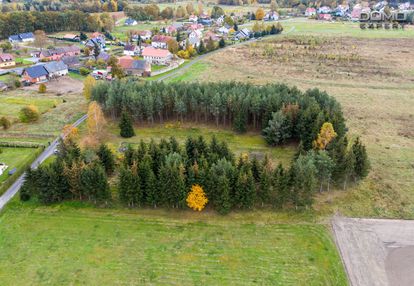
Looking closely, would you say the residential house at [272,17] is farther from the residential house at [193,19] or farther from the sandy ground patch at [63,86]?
the sandy ground patch at [63,86]

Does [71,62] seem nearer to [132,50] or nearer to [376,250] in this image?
[132,50]

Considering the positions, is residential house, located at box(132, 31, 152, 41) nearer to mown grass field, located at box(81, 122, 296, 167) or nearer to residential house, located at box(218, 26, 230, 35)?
residential house, located at box(218, 26, 230, 35)

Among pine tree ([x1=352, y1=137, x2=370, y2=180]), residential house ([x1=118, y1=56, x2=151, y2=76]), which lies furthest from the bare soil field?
residential house ([x1=118, y1=56, x2=151, y2=76])

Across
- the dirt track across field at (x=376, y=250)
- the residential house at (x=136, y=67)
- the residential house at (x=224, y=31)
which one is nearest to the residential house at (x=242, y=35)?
the residential house at (x=224, y=31)

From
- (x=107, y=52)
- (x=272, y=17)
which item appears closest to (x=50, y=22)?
(x=107, y=52)

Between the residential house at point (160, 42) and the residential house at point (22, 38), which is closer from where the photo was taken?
the residential house at point (160, 42)

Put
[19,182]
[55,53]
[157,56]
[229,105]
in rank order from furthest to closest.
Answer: [55,53] < [157,56] < [229,105] < [19,182]

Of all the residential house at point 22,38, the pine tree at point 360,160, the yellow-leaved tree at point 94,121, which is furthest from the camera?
the residential house at point 22,38
